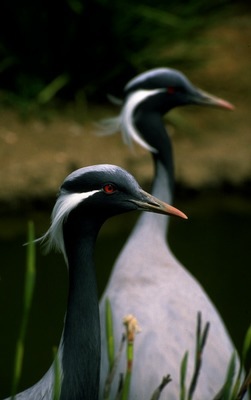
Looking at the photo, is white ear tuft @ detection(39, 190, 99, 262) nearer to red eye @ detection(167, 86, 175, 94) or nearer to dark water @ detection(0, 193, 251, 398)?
dark water @ detection(0, 193, 251, 398)

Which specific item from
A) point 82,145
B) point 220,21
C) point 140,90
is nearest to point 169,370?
point 140,90

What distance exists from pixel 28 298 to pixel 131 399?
1.71 meters

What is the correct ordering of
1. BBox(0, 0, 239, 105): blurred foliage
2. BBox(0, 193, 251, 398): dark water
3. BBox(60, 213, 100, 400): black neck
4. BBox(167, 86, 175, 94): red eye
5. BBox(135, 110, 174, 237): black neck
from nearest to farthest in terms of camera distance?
BBox(60, 213, 100, 400): black neck → BBox(135, 110, 174, 237): black neck → BBox(167, 86, 175, 94): red eye → BBox(0, 193, 251, 398): dark water → BBox(0, 0, 239, 105): blurred foliage

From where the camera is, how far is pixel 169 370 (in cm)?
A: 345

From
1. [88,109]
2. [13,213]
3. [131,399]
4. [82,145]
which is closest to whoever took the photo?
[131,399]

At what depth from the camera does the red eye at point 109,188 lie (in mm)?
2842

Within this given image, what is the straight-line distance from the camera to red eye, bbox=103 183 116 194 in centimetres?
284

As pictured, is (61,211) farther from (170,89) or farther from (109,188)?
(170,89)

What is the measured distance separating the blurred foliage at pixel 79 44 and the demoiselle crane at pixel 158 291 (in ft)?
9.81

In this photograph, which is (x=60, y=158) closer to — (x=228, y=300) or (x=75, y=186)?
(x=228, y=300)

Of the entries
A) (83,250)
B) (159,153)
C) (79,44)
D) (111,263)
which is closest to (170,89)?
(159,153)

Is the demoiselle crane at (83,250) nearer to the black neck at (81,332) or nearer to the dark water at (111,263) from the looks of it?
the black neck at (81,332)

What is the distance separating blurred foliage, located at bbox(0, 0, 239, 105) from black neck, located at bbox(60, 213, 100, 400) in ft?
15.9

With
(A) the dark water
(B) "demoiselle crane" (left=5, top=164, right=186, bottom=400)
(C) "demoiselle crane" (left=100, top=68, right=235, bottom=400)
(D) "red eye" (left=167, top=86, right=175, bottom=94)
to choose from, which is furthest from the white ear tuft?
(D) "red eye" (left=167, top=86, right=175, bottom=94)
